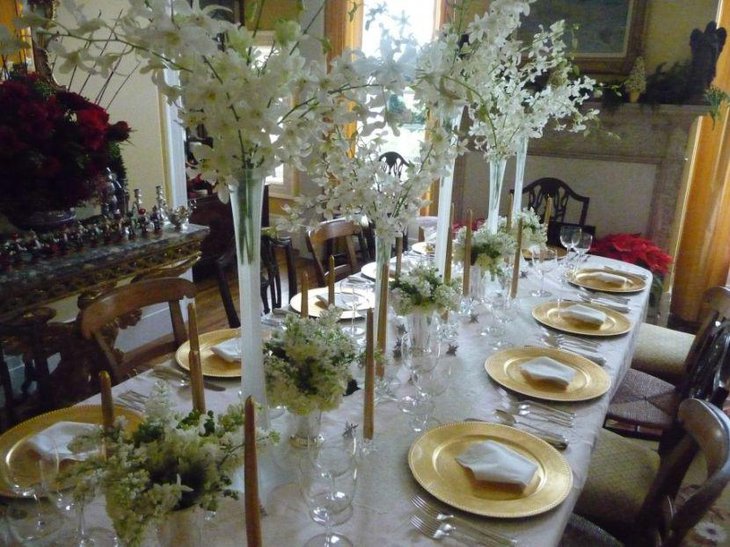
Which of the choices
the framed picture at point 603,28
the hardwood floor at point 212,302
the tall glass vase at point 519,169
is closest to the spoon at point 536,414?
the tall glass vase at point 519,169

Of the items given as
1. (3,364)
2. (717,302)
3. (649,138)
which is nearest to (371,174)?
(717,302)

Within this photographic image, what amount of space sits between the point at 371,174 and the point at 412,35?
0.33 meters

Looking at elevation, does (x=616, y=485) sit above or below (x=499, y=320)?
below

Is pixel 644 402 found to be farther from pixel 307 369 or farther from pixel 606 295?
pixel 307 369

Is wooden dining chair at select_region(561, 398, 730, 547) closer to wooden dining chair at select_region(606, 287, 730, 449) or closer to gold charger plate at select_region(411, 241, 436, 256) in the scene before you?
wooden dining chair at select_region(606, 287, 730, 449)

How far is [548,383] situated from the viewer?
58.8 inches

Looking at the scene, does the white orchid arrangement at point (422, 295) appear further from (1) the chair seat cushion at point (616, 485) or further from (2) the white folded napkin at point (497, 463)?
(1) the chair seat cushion at point (616, 485)

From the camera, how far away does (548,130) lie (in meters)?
4.30

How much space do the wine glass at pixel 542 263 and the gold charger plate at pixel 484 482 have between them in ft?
3.76

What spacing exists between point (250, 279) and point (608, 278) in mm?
1848

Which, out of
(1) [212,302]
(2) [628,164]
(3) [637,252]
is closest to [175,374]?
(1) [212,302]

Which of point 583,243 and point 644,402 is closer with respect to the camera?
point 644,402

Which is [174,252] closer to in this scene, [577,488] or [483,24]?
[483,24]

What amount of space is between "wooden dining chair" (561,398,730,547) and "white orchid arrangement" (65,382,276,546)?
808 millimetres
